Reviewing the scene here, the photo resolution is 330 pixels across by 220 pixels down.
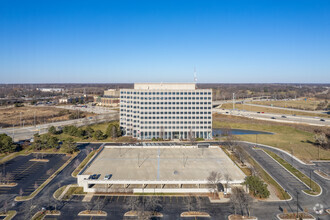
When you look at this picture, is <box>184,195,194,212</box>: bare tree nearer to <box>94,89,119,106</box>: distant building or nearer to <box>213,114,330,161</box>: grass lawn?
<box>213,114,330,161</box>: grass lawn

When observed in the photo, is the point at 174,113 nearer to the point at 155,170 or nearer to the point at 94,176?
the point at 155,170

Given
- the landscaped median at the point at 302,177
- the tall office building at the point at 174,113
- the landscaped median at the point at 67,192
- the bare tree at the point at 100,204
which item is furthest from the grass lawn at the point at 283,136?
the landscaped median at the point at 67,192

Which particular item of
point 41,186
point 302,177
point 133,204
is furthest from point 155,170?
point 302,177

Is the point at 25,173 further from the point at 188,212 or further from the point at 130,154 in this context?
the point at 188,212

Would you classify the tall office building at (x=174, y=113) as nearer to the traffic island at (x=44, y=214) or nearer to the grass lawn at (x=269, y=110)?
the traffic island at (x=44, y=214)

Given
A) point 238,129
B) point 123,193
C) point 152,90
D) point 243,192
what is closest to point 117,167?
point 123,193

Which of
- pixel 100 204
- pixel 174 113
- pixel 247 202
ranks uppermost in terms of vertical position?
pixel 174 113
